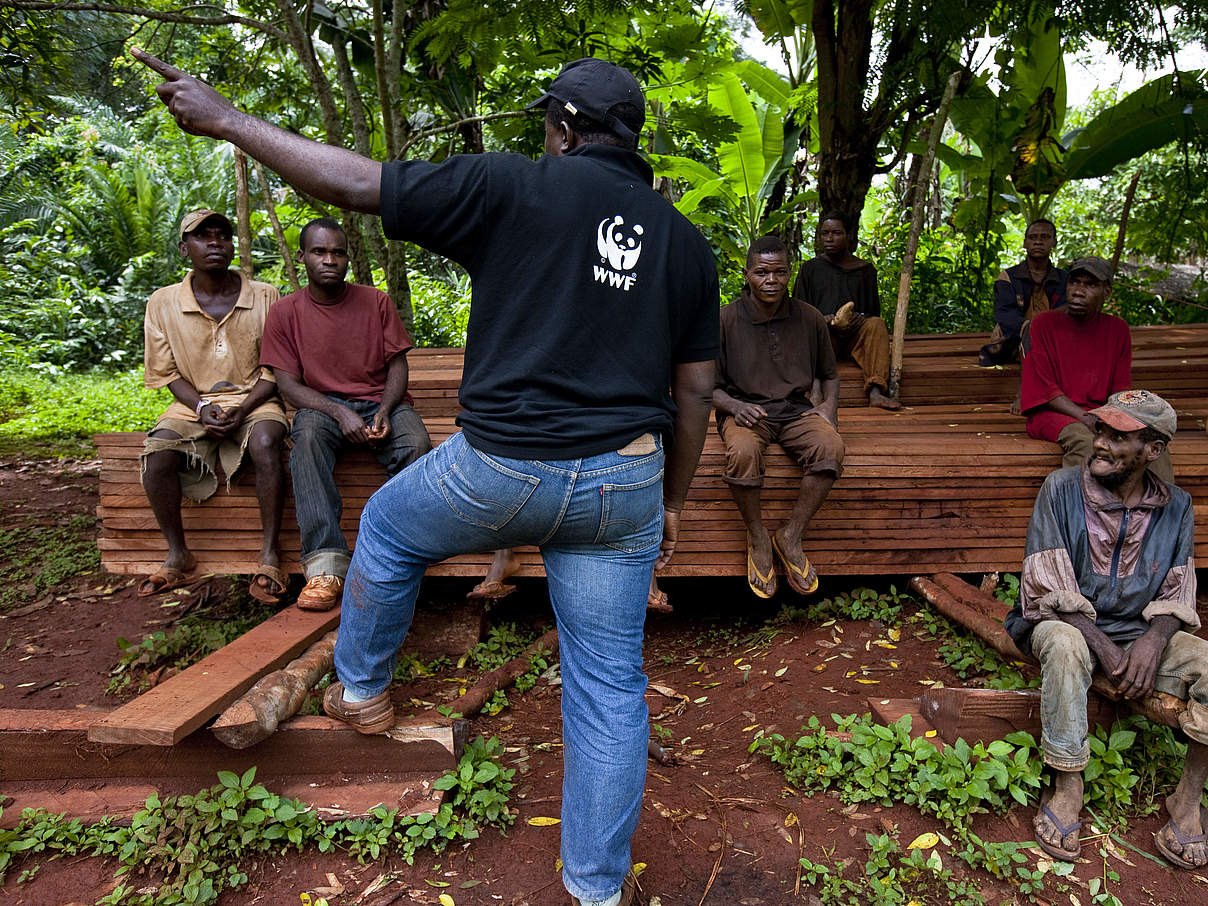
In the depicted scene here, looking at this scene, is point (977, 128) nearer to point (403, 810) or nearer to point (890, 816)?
point (890, 816)

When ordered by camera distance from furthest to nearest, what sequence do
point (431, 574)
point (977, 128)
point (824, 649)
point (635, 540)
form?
point (977, 128)
point (431, 574)
point (824, 649)
point (635, 540)

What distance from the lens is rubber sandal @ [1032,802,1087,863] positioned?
2.86 metres

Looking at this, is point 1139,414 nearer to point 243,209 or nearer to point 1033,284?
point 1033,284

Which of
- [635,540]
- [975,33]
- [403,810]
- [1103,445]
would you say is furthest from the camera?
[975,33]

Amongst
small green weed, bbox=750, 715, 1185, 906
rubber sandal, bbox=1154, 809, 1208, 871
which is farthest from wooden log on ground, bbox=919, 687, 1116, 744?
rubber sandal, bbox=1154, 809, 1208, 871

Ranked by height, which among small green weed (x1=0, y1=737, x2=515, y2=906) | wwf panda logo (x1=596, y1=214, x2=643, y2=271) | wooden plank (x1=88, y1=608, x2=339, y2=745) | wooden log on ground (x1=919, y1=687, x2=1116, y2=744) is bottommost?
small green weed (x1=0, y1=737, x2=515, y2=906)

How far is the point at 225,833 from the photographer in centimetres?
280

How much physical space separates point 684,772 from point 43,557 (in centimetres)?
476

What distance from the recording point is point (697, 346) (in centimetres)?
246

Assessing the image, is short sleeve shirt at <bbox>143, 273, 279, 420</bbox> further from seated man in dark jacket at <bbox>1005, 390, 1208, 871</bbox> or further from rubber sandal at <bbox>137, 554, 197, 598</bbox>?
seated man in dark jacket at <bbox>1005, 390, 1208, 871</bbox>

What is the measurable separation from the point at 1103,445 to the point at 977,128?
6737mm

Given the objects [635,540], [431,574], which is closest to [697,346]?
[635,540]

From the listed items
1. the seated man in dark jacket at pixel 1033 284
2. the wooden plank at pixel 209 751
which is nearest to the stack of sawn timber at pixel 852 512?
the wooden plank at pixel 209 751

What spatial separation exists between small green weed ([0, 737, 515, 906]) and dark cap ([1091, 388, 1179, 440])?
8.83ft
